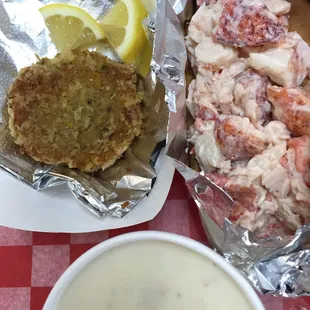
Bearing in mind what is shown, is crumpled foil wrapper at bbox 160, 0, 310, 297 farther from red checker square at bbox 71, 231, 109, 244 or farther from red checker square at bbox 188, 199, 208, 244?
red checker square at bbox 71, 231, 109, 244

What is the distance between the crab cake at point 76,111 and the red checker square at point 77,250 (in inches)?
8.0

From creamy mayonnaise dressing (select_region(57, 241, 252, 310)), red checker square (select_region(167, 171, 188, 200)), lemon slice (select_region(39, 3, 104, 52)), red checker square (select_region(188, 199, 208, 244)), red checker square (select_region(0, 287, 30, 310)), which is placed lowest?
red checker square (select_region(0, 287, 30, 310))

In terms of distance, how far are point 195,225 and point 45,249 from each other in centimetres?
39

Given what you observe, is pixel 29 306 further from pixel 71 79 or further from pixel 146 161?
pixel 71 79

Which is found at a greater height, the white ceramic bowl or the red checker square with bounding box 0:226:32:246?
the white ceramic bowl

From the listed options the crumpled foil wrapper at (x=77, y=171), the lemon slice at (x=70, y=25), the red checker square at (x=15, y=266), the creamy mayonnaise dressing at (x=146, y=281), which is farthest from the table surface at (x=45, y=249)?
the lemon slice at (x=70, y=25)

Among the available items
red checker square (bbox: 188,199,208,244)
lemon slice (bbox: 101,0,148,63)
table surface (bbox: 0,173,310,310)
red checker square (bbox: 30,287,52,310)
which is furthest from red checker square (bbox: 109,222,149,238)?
lemon slice (bbox: 101,0,148,63)

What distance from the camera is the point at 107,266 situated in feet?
3.62

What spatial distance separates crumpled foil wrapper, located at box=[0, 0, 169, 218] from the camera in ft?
4.27

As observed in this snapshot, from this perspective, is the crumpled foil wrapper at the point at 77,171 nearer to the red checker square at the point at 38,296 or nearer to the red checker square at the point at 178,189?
the red checker square at the point at 178,189

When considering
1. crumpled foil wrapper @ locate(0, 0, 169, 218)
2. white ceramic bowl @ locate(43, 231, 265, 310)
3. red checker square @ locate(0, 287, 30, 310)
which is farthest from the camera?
red checker square @ locate(0, 287, 30, 310)

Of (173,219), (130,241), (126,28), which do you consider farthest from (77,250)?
(126,28)

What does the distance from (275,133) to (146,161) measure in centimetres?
33

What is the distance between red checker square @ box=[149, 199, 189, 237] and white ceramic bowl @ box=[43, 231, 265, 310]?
31 cm
